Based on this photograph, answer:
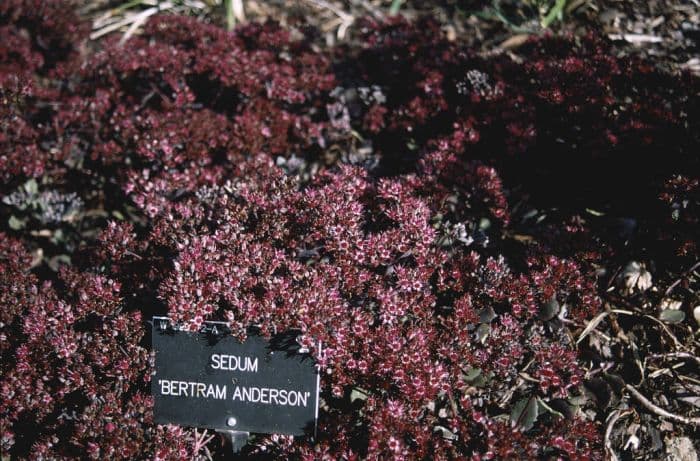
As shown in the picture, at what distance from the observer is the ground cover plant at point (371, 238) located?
264 cm

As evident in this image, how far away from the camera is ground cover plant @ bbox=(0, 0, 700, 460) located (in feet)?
8.68

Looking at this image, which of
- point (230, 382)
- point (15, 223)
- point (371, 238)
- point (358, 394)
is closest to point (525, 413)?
point (358, 394)

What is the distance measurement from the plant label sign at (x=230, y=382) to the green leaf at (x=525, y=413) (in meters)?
0.96

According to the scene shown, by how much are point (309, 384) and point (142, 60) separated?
270 centimetres

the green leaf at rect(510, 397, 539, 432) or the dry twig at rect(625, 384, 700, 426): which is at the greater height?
the green leaf at rect(510, 397, 539, 432)

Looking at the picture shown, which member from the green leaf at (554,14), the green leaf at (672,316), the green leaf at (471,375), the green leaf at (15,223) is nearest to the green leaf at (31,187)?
the green leaf at (15,223)

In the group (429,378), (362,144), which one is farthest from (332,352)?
(362,144)

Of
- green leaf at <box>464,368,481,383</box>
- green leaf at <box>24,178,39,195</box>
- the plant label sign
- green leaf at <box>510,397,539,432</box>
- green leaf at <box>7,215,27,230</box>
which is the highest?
green leaf at <box>24,178,39,195</box>

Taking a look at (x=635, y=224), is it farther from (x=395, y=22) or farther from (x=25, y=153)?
(x=25, y=153)

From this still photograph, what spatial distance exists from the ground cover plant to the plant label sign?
0.09m

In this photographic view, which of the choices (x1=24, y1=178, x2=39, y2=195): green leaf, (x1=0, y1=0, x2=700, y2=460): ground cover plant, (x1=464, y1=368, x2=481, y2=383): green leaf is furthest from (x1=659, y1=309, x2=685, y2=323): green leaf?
(x1=24, y1=178, x2=39, y2=195): green leaf

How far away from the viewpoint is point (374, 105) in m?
4.25

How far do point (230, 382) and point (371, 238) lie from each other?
93 centimetres

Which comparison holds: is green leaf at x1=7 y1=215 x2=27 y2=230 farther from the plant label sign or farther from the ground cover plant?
the plant label sign
